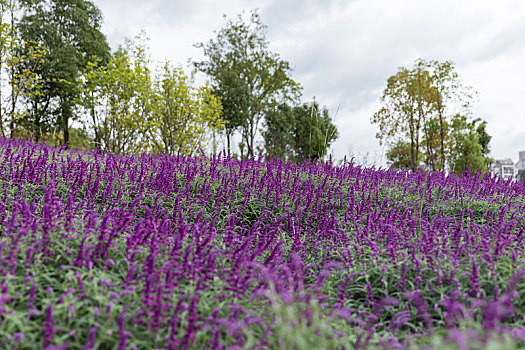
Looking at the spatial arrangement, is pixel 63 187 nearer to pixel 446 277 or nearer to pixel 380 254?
pixel 380 254

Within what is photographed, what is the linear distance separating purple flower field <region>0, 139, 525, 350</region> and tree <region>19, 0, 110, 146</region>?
83.8ft

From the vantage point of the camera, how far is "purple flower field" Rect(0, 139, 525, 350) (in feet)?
6.52

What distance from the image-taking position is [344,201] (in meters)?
5.32

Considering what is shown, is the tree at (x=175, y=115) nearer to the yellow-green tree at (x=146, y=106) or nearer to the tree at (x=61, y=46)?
the yellow-green tree at (x=146, y=106)

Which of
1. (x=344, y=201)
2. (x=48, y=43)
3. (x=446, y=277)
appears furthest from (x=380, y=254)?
(x=48, y=43)

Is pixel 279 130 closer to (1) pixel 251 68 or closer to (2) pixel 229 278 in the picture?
(1) pixel 251 68

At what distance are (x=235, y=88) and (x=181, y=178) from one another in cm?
2357

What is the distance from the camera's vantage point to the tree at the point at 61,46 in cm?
2703

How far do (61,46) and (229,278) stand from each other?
31821 mm

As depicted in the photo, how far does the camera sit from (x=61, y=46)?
1115 inches

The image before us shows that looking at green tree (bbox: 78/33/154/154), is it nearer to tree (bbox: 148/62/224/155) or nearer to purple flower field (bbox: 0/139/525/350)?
tree (bbox: 148/62/224/155)

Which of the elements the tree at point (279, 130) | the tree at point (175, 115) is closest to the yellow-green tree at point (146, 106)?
the tree at point (175, 115)

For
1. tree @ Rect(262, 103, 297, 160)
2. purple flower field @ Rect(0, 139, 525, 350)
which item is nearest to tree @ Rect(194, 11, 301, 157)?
tree @ Rect(262, 103, 297, 160)

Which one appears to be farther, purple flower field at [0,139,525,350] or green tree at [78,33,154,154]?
green tree at [78,33,154,154]
